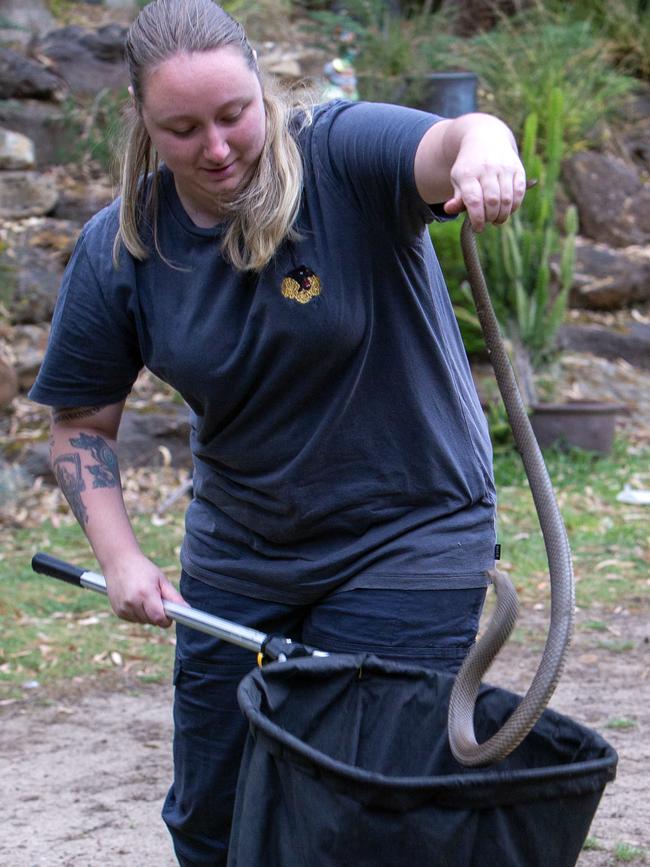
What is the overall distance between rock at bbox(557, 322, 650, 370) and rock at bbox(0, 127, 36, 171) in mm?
3736

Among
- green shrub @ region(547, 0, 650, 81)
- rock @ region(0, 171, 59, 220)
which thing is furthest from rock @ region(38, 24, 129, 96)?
green shrub @ region(547, 0, 650, 81)

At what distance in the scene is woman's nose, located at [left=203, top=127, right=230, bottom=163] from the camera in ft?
6.12

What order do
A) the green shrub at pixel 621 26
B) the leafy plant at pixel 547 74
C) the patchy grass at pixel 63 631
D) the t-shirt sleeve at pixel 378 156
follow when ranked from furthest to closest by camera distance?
the green shrub at pixel 621 26, the leafy plant at pixel 547 74, the patchy grass at pixel 63 631, the t-shirt sleeve at pixel 378 156

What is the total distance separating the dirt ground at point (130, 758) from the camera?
3.03 metres

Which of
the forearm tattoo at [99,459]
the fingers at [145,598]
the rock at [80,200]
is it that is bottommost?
the rock at [80,200]

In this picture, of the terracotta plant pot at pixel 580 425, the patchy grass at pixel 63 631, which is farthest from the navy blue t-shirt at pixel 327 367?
the terracotta plant pot at pixel 580 425

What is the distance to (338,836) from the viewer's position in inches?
57.5

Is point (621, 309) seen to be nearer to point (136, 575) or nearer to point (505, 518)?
point (505, 518)

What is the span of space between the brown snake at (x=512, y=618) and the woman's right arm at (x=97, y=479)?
27.8 inches

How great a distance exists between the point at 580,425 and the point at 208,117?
5178mm

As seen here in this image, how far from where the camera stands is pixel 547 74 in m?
9.07

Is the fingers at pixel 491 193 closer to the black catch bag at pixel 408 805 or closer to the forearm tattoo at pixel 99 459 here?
the black catch bag at pixel 408 805

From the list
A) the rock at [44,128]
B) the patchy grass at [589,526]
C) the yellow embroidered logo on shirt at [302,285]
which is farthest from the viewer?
the rock at [44,128]

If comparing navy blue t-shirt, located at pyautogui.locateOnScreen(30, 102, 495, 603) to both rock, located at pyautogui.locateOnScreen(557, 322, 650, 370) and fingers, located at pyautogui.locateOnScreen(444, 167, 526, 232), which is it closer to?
fingers, located at pyautogui.locateOnScreen(444, 167, 526, 232)
